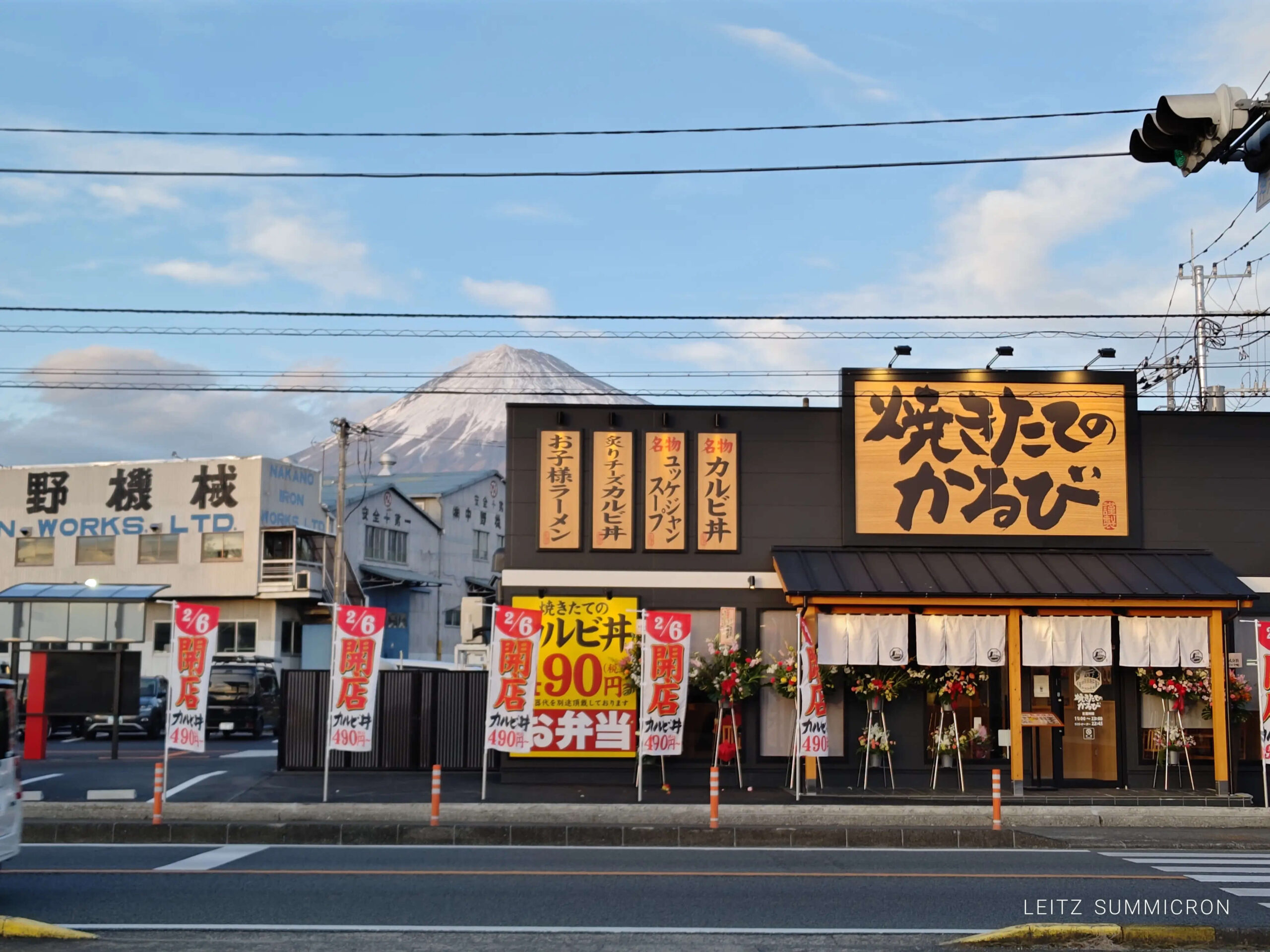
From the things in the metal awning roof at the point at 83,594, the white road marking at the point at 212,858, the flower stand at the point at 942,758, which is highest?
the metal awning roof at the point at 83,594

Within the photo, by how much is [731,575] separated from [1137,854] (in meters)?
8.04

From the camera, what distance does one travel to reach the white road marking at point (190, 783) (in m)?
18.1

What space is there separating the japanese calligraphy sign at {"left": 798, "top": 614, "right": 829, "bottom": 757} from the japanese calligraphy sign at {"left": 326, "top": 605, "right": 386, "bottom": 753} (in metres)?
6.19

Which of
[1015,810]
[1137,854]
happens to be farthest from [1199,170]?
[1015,810]

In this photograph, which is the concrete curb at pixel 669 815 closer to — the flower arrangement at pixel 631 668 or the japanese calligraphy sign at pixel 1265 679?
the japanese calligraphy sign at pixel 1265 679

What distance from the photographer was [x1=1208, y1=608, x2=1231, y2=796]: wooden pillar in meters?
19.1

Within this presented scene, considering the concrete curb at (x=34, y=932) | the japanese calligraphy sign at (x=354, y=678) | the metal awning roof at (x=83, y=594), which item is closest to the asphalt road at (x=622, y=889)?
the concrete curb at (x=34, y=932)

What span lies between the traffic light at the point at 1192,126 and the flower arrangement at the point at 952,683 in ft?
41.5

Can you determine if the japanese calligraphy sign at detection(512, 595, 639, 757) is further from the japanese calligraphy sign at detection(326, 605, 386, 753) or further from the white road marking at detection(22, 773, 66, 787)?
the white road marking at detection(22, 773, 66, 787)

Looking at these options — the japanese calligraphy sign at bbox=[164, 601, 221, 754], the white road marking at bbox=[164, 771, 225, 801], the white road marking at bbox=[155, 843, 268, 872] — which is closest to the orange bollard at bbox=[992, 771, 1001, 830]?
the white road marking at bbox=[155, 843, 268, 872]

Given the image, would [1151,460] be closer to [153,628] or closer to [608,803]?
[608,803]

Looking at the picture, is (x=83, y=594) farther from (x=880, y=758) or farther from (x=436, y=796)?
(x=880, y=758)

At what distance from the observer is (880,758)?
783 inches

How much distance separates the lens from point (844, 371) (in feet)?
69.2
